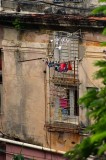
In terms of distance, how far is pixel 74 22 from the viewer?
18.9m

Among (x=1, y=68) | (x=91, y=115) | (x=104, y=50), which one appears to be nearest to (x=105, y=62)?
(x=91, y=115)

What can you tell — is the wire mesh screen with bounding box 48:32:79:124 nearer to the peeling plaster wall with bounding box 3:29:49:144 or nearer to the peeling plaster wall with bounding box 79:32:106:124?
the peeling plaster wall with bounding box 79:32:106:124

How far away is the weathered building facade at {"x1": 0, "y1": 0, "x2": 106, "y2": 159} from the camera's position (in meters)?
19.2

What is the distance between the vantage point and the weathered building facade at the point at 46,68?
63.1ft

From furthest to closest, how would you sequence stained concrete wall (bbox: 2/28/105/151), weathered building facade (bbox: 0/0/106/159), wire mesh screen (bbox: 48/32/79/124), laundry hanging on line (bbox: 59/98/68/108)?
stained concrete wall (bbox: 2/28/105/151), laundry hanging on line (bbox: 59/98/68/108), wire mesh screen (bbox: 48/32/79/124), weathered building facade (bbox: 0/0/106/159)

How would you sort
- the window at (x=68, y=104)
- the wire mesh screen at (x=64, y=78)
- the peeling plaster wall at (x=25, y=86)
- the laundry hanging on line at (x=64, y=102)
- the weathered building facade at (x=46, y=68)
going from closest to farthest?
the weathered building facade at (x=46, y=68), the wire mesh screen at (x=64, y=78), the window at (x=68, y=104), the laundry hanging on line at (x=64, y=102), the peeling plaster wall at (x=25, y=86)

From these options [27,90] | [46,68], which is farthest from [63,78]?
[27,90]

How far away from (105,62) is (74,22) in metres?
8.05

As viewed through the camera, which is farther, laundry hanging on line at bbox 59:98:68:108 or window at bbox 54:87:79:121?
laundry hanging on line at bbox 59:98:68:108

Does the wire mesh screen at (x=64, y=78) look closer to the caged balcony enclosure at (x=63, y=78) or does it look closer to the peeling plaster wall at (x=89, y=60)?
the caged balcony enclosure at (x=63, y=78)

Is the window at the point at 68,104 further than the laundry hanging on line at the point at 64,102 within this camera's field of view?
No

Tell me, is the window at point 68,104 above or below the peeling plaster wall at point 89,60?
below

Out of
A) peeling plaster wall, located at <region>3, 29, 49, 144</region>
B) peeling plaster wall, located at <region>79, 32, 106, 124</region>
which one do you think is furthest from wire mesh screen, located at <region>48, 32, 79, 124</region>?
peeling plaster wall, located at <region>3, 29, 49, 144</region>

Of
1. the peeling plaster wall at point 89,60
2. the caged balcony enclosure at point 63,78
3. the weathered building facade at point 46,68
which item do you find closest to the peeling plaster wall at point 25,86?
the weathered building facade at point 46,68
